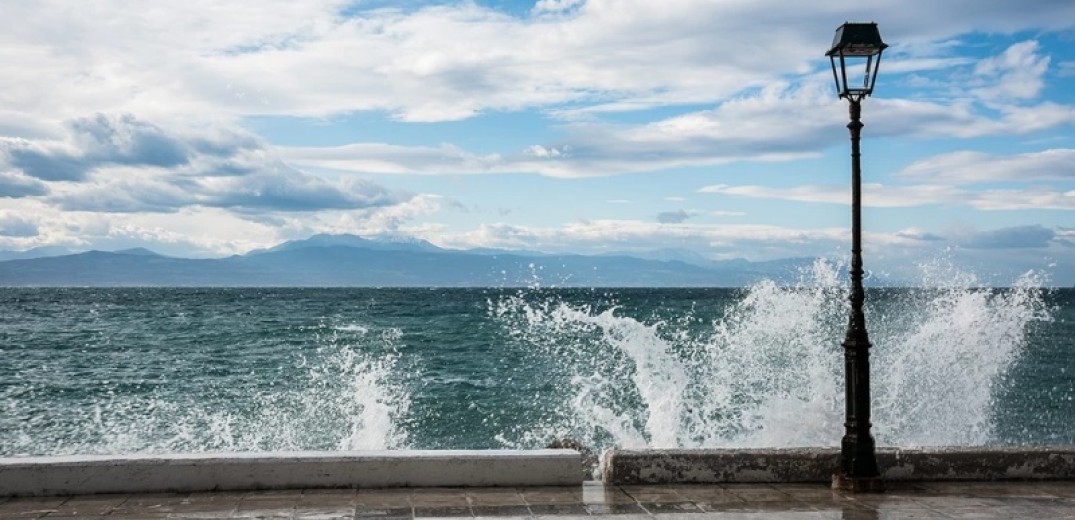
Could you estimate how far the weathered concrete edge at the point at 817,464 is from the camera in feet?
30.7

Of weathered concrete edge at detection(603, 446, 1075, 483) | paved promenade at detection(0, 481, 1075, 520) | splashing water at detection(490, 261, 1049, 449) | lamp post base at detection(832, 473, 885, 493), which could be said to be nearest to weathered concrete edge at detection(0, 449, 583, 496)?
paved promenade at detection(0, 481, 1075, 520)

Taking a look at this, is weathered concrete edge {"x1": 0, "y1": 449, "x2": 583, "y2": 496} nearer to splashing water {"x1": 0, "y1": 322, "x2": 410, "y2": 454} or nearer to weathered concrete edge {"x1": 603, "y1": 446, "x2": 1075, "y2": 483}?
weathered concrete edge {"x1": 603, "y1": 446, "x2": 1075, "y2": 483}

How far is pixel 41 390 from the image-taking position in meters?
30.5

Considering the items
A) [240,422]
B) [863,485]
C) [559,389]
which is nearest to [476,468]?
[863,485]

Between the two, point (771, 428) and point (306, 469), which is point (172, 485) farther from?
point (771, 428)

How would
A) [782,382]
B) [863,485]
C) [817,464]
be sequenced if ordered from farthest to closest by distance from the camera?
1. [782,382]
2. [817,464]
3. [863,485]

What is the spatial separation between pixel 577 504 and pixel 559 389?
22.1 m

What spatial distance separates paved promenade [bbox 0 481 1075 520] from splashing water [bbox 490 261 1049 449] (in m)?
10.9

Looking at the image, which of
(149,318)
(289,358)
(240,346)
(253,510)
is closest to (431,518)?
(253,510)

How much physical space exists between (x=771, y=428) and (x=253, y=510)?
628 inches

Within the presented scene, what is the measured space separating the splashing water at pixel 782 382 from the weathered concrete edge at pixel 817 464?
9.83 m

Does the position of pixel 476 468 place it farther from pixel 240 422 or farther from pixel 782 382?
pixel 782 382

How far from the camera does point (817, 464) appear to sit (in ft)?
31.6

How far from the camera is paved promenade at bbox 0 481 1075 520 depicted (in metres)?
7.97
